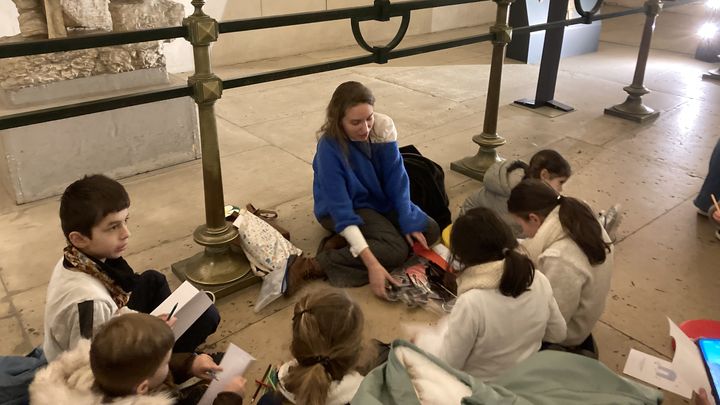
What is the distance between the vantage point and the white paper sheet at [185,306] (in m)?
2.08

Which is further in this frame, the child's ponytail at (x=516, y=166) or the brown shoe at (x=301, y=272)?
the child's ponytail at (x=516, y=166)

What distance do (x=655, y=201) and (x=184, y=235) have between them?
2.66m

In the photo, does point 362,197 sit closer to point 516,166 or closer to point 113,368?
point 516,166

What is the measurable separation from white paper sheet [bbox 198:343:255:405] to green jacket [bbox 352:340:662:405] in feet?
2.80

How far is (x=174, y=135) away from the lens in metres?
3.94

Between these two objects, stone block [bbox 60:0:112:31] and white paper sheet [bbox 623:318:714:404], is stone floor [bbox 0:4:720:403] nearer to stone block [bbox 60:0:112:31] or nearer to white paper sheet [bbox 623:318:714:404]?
white paper sheet [bbox 623:318:714:404]

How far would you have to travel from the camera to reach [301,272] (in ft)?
8.78

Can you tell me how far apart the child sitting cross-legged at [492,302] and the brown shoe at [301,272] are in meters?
0.93

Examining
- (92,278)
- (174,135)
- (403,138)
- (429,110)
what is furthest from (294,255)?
(429,110)

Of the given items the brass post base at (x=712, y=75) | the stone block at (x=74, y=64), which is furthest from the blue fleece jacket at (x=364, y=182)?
the brass post base at (x=712, y=75)

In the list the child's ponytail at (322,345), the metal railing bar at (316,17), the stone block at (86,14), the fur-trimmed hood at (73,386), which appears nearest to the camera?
the fur-trimmed hood at (73,386)

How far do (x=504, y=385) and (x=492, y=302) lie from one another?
0.49m

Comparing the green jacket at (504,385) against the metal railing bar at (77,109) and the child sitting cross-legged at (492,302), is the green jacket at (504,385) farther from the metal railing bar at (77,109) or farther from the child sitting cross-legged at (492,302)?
the metal railing bar at (77,109)

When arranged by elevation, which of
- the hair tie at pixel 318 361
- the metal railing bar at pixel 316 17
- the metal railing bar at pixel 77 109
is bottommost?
the hair tie at pixel 318 361
